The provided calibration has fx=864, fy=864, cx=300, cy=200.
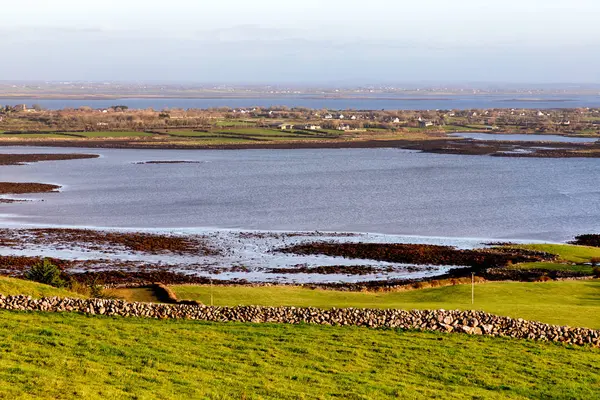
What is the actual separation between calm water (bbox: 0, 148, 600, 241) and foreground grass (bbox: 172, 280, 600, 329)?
22.4 m

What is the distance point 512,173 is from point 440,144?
40730mm

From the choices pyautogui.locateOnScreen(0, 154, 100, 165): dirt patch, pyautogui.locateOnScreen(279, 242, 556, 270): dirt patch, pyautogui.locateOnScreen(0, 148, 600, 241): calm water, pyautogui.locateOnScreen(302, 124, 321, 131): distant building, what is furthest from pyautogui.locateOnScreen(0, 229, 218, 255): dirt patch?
pyautogui.locateOnScreen(302, 124, 321, 131): distant building

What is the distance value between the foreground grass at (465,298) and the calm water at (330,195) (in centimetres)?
2239

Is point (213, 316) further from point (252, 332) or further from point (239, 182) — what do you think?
point (239, 182)

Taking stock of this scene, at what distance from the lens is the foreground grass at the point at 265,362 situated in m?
13.5

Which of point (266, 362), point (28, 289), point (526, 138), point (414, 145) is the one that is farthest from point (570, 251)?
point (526, 138)

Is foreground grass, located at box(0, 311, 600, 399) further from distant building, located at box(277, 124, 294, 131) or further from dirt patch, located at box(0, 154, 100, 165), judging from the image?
distant building, located at box(277, 124, 294, 131)

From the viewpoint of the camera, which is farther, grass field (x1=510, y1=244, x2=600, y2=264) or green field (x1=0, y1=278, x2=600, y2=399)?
grass field (x1=510, y1=244, x2=600, y2=264)

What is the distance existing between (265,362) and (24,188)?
5989 cm

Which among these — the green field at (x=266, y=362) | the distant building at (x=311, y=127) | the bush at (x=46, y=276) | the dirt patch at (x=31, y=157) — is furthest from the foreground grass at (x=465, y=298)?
the distant building at (x=311, y=127)

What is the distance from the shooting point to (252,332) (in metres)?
18.9

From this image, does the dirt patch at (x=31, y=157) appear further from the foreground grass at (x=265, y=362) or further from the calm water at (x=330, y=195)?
the foreground grass at (x=265, y=362)

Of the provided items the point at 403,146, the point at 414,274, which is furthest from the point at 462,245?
the point at 403,146

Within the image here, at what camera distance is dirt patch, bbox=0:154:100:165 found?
96950 mm
